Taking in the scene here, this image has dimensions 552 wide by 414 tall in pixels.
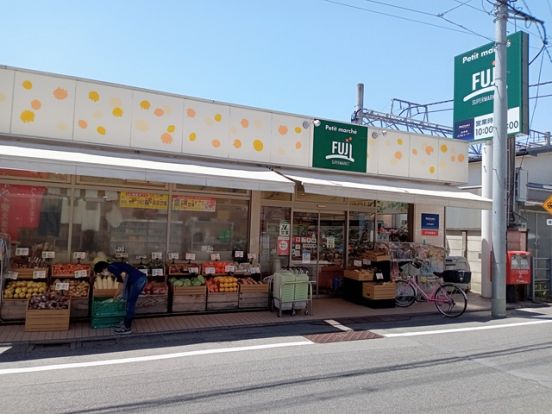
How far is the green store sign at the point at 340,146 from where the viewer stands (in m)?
12.0

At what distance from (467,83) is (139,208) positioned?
31.1 ft

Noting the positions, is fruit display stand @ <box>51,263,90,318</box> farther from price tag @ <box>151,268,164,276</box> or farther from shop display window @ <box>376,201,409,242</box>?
shop display window @ <box>376,201,409,242</box>

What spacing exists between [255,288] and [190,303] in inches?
59.2

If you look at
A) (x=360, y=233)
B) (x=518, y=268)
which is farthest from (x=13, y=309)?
(x=518, y=268)

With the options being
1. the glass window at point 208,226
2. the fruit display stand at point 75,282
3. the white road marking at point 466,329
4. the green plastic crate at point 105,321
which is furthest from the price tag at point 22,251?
the white road marking at point 466,329

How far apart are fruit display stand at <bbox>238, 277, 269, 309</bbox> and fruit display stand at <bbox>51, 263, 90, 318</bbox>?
3.22m

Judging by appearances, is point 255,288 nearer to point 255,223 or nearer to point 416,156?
point 255,223

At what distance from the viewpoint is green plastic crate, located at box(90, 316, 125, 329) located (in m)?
8.30

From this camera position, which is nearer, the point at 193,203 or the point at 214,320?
the point at 214,320

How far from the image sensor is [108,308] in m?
8.35

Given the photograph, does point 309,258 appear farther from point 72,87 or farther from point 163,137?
point 72,87

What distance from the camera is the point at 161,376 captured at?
587cm

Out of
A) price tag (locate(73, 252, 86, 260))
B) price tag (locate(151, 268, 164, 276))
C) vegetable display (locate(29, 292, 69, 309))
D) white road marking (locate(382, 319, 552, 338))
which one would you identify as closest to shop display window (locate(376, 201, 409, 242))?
white road marking (locate(382, 319, 552, 338))

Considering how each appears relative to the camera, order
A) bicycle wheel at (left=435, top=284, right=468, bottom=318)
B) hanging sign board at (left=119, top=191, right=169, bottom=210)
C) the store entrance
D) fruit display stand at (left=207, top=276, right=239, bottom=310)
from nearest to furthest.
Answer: fruit display stand at (left=207, top=276, right=239, bottom=310) → hanging sign board at (left=119, top=191, right=169, bottom=210) → bicycle wheel at (left=435, top=284, right=468, bottom=318) → the store entrance
